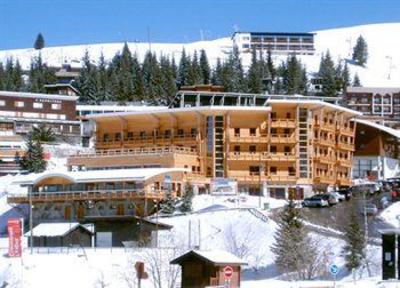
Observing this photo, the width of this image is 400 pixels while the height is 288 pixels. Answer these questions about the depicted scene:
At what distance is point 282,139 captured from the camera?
88.2m

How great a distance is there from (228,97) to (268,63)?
8915 centimetres

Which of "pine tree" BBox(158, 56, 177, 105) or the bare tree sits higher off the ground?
"pine tree" BBox(158, 56, 177, 105)

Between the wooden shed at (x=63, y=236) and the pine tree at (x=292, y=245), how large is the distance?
49.3 feet

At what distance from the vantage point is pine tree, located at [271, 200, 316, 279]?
5447 cm

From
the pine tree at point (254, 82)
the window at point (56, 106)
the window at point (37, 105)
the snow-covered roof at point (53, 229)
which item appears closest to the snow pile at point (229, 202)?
the snow-covered roof at point (53, 229)

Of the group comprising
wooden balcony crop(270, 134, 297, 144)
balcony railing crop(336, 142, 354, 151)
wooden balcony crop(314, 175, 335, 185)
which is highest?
wooden balcony crop(270, 134, 297, 144)

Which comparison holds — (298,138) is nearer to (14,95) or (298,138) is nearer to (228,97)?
(228,97)

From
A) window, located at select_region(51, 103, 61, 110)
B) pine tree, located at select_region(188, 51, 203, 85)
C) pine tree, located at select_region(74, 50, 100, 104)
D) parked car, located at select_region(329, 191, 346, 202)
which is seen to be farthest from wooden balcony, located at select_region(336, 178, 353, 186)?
pine tree, located at select_region(74, 50, 100, 104)

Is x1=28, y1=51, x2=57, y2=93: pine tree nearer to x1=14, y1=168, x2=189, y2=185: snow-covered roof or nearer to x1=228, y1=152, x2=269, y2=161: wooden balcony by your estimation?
x1=228, y1=152, x2=269, y2=161: wooden balcony

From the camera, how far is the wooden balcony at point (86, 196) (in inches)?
2886

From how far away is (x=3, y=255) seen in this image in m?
60.3

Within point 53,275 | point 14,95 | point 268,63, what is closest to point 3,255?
point 53,275

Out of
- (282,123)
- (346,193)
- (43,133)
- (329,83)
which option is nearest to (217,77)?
(329,83)

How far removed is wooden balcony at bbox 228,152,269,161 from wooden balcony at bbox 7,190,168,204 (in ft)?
46.9
